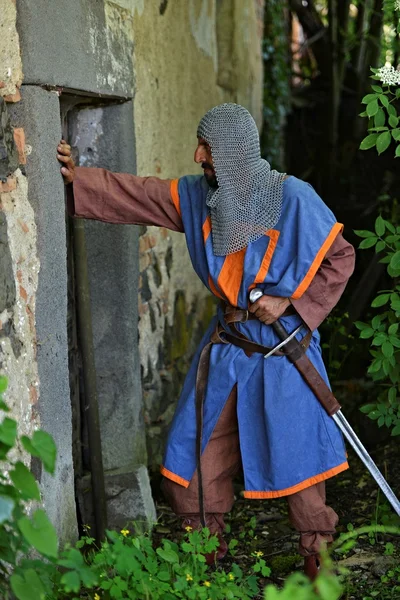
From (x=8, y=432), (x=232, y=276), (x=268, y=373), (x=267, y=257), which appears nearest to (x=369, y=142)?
(x=267, y=257)

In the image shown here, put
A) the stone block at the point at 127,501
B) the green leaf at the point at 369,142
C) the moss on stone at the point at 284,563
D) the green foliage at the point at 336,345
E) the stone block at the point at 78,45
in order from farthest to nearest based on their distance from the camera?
the green foliage at the point at 336,345
the stone block at the point at 127,501
the moss on stone at the point at 284,563
the green leaf at the point at 369,142
the stone block at the point at 78,45

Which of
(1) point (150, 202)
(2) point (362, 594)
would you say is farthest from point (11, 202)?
(2) point (362, 594)

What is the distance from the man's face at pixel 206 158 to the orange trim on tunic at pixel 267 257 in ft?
0.93

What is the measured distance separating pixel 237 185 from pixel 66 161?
1.98ft

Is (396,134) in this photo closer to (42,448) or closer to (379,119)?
(379,119)

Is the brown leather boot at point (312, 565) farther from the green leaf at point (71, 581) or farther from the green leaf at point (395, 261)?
the green leaf at point (71, 581)

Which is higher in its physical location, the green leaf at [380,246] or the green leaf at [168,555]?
the green leaf at [380,246]

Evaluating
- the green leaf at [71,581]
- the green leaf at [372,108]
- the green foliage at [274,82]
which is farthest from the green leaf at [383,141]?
the green foliage at [274,82]

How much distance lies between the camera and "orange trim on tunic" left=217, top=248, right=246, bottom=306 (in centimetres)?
325

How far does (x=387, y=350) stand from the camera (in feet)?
11.8

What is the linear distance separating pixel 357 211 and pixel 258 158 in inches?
153

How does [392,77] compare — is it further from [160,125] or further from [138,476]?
[138,476]

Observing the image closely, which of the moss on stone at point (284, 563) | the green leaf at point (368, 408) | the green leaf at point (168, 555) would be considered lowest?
the moss on stone at point (284, 563)

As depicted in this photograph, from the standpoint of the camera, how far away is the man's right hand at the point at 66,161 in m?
3.09
